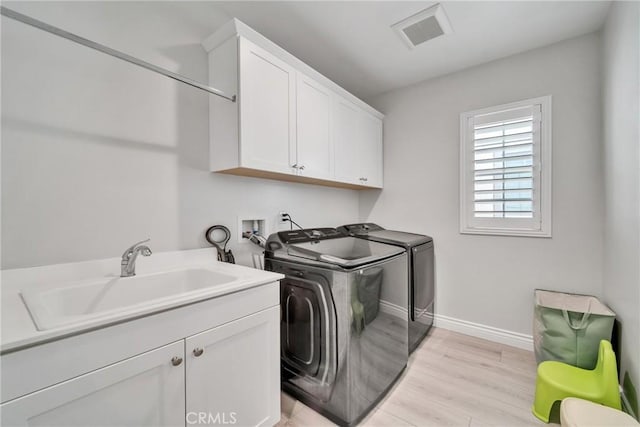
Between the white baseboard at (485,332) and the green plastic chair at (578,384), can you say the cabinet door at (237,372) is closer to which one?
the white baseboard at (485,332)

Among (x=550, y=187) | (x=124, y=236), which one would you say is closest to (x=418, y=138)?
(x=550, y=187)

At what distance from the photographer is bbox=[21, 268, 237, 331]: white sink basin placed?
2.73ft

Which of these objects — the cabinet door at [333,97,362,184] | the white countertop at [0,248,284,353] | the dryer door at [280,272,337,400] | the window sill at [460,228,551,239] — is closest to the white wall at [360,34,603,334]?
the window sill at [460,228,551,239]

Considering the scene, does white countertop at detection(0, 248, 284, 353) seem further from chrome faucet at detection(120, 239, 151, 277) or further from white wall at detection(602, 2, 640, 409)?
white wall at detection(602, 2, 640, 409)

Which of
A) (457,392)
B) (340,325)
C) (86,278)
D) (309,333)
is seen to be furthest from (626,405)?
(86,278)

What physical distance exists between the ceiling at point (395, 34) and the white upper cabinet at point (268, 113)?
0.95 feet

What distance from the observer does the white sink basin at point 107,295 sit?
83 cm

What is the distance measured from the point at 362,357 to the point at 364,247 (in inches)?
30.3

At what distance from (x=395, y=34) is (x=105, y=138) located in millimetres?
2045

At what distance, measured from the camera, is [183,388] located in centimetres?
102

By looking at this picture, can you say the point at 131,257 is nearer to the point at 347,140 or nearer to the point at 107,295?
the point at 107,295

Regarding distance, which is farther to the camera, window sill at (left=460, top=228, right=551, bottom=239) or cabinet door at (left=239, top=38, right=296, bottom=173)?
window sill at (left=460, top=228, right=551, bottom=239)

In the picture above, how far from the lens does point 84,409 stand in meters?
0.80

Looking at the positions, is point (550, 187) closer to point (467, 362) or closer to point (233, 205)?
point (467, 362)
